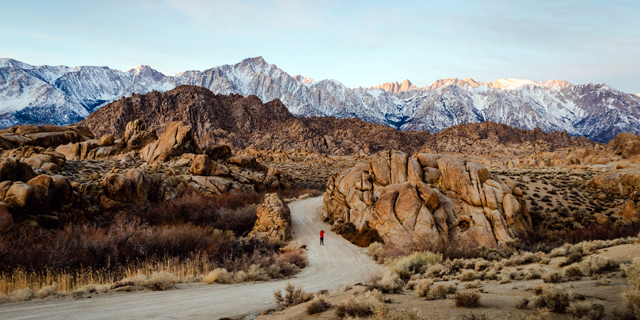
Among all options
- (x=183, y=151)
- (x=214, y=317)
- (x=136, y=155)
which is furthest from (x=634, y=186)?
(x=136, y=155)

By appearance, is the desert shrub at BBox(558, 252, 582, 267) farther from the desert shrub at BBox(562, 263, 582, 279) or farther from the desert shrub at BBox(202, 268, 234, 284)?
the desert shrub at BBox(202, 268, 234, 284)

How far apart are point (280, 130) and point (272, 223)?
10384cm

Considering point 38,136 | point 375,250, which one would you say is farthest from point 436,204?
point 38,136

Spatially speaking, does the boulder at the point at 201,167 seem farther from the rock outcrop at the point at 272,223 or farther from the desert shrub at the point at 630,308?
the desert shrub at the point at 630,308

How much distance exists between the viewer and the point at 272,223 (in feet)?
68.6

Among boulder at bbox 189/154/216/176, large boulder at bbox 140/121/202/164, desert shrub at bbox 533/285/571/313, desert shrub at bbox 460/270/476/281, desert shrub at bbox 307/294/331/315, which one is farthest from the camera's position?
large boulder at bbox 140/121/202/164

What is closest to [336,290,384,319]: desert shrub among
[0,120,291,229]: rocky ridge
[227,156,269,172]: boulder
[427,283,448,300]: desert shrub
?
[427,283,448,300]: desert shrub

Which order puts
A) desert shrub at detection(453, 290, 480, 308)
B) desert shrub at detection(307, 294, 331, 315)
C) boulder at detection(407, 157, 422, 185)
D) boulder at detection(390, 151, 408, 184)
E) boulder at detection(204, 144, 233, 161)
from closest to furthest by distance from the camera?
desert shrub at detection(453, 290, 480, 308)
desert shrub at detection(307, 294, 331, 315)
boulder at detection(407, 157, 422, 185)
boulder at detection(390, 151, 408, 184)
boulder at detection(204, 144, 233, 161)

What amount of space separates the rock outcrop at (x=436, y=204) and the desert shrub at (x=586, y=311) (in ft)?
41.6

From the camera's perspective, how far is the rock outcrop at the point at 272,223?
19.9m

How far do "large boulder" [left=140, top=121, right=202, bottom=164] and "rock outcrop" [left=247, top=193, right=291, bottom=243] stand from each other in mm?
18810

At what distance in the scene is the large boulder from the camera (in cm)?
3569

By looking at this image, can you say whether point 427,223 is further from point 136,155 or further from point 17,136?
point 17,136

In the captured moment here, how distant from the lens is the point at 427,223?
59.8 feet
